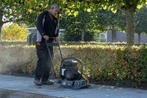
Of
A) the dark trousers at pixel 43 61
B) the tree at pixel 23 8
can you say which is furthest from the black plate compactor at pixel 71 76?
the tree at pixel 23 8

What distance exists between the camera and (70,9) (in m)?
13.6

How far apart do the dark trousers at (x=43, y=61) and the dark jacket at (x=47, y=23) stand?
12.0 inches

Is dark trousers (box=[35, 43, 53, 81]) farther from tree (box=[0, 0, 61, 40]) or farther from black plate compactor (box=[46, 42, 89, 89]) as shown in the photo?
tree (box=[0, 0, 61, 40])

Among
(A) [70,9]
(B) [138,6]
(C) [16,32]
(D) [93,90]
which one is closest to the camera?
(D) [93,90]

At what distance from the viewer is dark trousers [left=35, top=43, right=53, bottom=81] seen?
36.9ft

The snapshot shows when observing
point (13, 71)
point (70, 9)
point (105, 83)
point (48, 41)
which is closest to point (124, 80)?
point (105, 83)

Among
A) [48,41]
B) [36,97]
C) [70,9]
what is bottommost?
[36,97]

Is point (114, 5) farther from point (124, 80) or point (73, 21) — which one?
point (73, 21)

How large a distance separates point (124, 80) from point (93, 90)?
900 mm

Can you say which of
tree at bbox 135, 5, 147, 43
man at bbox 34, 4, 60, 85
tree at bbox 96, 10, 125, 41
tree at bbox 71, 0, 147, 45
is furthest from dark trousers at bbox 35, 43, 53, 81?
tree at bbox 135, 5, 147, 43

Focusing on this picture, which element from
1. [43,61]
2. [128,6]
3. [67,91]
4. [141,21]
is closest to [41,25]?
[43,61]

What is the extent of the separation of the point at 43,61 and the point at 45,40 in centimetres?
53

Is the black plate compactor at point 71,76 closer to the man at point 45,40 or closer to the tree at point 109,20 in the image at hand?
the man at point 45,40

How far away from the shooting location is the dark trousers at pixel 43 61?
11250 millimetres
